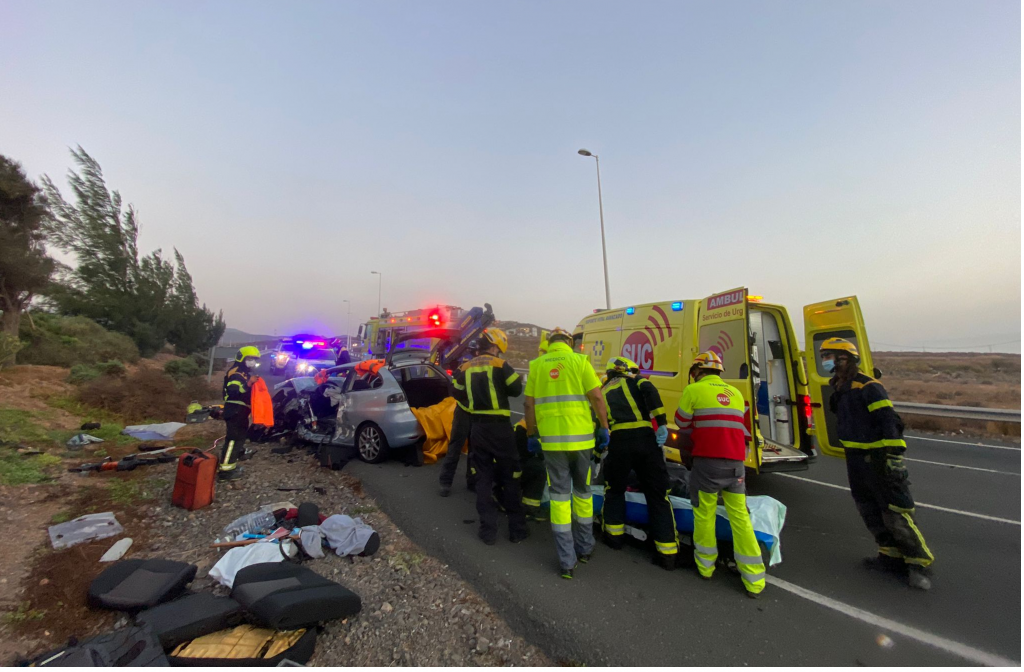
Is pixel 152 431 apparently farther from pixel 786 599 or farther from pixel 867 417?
pixel 867 417

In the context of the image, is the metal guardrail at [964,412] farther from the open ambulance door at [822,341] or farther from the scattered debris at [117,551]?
the scattered debris at [117,551]

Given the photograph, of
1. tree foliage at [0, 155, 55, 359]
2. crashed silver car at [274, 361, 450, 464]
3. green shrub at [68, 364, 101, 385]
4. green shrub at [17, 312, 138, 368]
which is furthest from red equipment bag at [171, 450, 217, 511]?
tree foliage at [0, 155, 55, 359]

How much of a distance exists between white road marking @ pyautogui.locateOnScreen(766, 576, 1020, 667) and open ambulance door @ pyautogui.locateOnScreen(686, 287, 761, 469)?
4.74 feet

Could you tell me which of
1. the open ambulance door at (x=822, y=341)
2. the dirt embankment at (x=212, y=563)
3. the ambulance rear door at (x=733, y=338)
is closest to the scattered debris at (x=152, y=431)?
the dirt embankment at (x=212, y=563)

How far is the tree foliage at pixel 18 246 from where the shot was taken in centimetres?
1394

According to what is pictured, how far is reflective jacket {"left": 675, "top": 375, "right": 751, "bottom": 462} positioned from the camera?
344 cm

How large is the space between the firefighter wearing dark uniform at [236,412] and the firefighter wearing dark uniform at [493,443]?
3.67 meters

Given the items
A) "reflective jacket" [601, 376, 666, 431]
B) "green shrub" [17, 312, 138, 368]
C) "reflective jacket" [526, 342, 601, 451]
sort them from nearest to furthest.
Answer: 1. "reflective jacket" [526, 342, 601, 451]
2. "reflective jacket" [601, 376, 666, 431]
3. "green shrub" [17, 312, 138, 368]

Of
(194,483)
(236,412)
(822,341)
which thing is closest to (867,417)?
(822,341)

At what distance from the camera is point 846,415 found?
386 cm

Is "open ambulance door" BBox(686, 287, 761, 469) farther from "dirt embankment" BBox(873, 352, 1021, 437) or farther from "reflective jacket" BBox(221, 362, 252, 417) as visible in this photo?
"dirt embankment" BBox(873, 352, 1021, 437)

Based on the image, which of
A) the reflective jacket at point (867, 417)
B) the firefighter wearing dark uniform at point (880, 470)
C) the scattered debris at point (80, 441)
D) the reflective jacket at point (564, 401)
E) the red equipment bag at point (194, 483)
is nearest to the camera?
the firefighter wearing dark uniform at point (880, 470)

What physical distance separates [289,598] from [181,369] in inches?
831

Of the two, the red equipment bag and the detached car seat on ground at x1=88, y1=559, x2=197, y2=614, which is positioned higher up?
the red equipment bag
